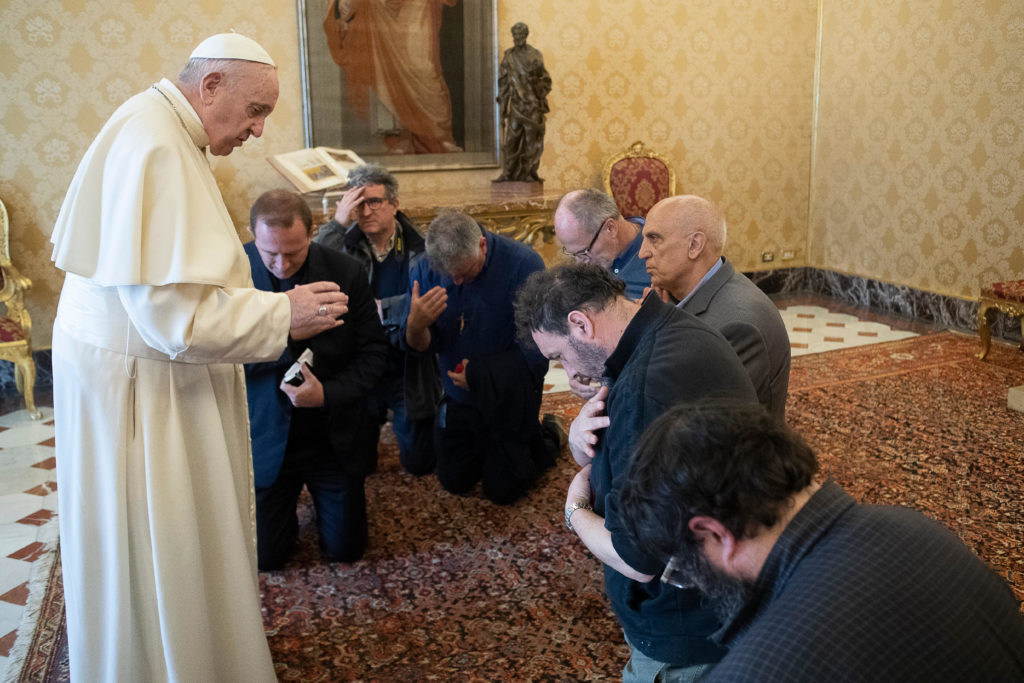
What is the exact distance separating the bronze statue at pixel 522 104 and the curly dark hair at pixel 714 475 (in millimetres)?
6101

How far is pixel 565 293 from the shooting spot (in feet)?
6.68

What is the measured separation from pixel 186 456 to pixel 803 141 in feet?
26.8

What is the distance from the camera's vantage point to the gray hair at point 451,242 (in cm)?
391

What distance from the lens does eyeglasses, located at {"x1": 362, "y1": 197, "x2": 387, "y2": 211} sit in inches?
180

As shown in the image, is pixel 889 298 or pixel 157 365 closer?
pixel 157 365

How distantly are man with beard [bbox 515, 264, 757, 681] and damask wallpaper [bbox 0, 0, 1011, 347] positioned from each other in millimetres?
5466

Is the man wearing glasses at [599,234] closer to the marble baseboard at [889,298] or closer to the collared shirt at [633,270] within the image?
the collared shirt at [633,270]

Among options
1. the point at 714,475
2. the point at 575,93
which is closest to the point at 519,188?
the point at 575,93

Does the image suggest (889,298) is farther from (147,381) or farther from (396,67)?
(147,381)

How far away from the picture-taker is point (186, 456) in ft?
8.16

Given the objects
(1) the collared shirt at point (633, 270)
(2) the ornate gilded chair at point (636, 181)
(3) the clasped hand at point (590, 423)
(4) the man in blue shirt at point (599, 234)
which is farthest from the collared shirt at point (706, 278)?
(2) the ornate gilded chair at point (636, 181)

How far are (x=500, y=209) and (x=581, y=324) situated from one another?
5.04 metres

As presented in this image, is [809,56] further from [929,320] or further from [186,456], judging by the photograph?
[186,456]

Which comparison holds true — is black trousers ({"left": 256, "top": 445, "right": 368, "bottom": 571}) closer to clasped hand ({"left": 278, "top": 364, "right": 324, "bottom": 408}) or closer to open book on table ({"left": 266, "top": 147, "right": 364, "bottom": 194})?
clasped hand ({"left": 278, "top": 364, "right": 324, "bottom": 408})
